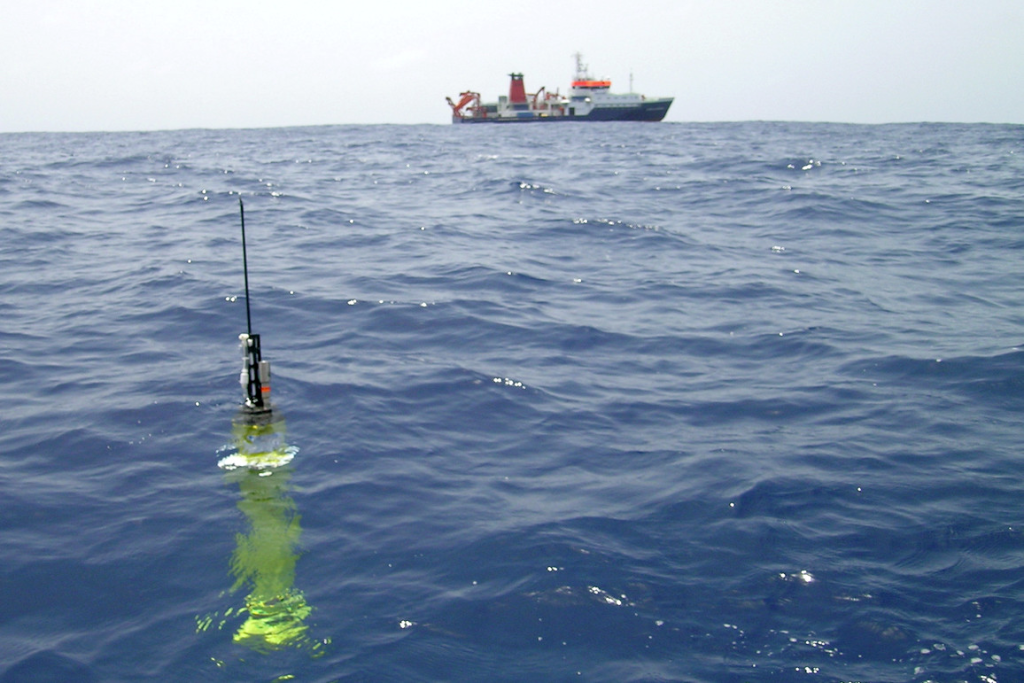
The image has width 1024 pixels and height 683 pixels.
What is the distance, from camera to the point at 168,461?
20.6ft

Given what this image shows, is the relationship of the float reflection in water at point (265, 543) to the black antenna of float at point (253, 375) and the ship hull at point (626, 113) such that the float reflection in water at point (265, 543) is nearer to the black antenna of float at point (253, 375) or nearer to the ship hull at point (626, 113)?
the black antenna of float at point (253, 375)

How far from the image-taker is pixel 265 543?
5.16m

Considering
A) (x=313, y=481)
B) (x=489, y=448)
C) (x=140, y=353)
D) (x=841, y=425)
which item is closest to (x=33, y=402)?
(x=140, y=353)

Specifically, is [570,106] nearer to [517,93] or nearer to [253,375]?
[517,93]

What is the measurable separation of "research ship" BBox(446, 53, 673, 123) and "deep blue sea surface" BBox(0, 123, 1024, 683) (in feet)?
244

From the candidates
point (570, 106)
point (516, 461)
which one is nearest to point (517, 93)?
point (570, 106)

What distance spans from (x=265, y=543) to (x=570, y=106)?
86.5 meters

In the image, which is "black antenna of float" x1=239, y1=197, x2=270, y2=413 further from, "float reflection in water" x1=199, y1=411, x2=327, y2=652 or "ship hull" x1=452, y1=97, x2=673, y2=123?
"ship hull" x1=452, y1=97, x2=673, y2=123

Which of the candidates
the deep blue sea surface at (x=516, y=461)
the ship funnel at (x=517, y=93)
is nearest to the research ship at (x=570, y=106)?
the ship funnel at (x=517, y=93)

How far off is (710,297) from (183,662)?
8.64 m

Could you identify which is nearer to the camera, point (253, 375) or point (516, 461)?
point (253, 375)

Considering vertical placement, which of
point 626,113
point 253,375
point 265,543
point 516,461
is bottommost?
point 265,543

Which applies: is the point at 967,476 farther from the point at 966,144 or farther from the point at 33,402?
the point at 966,144

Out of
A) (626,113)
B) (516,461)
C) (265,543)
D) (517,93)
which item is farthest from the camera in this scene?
(517,93)
